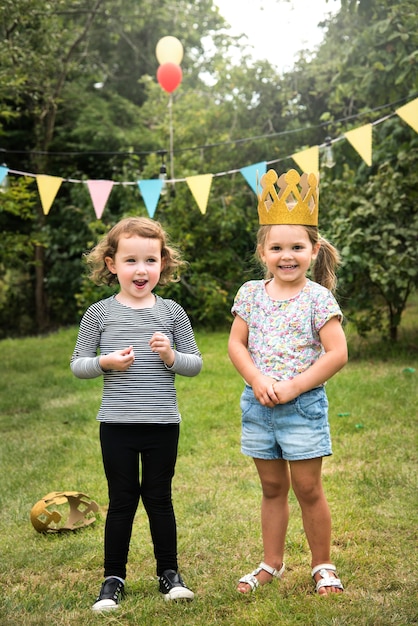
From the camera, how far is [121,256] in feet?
8.57

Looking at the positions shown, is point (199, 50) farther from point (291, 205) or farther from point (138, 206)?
point (291, 205)

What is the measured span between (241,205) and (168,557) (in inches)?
348

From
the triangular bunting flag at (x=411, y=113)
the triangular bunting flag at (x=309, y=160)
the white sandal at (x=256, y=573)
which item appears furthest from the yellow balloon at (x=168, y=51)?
the white sandal at (x=256, y=573)

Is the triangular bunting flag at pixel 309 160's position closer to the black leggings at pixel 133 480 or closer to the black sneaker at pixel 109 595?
the black leggings at pixel 133 480

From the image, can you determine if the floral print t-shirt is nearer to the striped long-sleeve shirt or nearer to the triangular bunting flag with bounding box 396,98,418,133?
the striped long-sleeve shirt

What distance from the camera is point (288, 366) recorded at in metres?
2.48

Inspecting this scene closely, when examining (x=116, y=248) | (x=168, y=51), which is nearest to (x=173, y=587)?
(x=116, y=248)

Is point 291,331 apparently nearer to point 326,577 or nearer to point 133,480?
point 133,480

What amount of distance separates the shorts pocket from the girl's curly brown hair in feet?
2.42

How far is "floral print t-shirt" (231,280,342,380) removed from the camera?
8.14 ft

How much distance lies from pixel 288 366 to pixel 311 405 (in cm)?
16

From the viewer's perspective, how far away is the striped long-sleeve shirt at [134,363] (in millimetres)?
2527

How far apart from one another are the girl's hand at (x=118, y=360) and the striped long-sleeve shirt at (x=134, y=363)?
4 cm

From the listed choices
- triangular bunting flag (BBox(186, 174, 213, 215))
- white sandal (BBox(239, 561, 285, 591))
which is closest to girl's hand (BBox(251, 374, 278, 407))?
white sandal (BBox(239, 561, 285, 591))
